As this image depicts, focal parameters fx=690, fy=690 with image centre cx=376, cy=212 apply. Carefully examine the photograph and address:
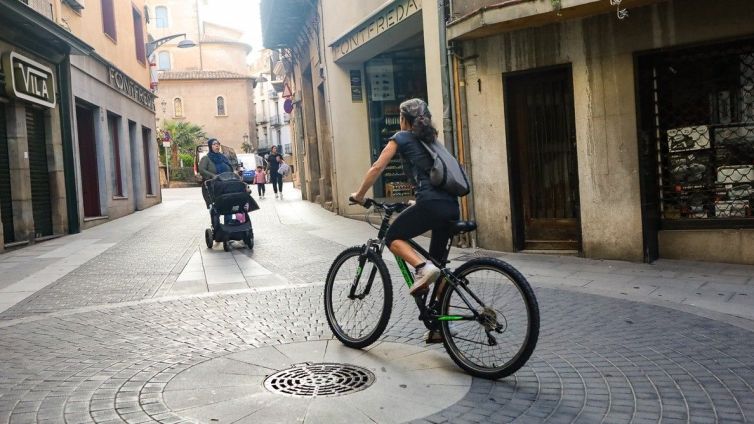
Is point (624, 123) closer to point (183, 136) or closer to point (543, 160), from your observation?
point (543, 160)

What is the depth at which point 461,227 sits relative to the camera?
4.59 m

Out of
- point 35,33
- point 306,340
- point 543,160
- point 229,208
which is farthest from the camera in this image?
point 35,33

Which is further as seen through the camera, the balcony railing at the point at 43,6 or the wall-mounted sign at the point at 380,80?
the wall-mounted sign at the point at 380,80

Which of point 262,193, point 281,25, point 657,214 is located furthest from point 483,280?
point 262,193

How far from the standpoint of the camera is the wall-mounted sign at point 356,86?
54.7 feet

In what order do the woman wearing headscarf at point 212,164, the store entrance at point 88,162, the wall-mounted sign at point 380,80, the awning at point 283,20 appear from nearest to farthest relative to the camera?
the woman wearing headscarf at point 212,164, the wall-mounted sign at point 380,80, the store entrance at point 88,162, the awning at point 283,20

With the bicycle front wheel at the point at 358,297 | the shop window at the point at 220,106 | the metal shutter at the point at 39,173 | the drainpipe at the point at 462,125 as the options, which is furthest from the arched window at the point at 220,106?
the bicycle front wheel at the point at 358,297

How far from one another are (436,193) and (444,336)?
963 millimetres

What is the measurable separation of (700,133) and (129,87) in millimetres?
18582

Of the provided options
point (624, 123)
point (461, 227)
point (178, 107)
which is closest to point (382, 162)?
point (461, 227)

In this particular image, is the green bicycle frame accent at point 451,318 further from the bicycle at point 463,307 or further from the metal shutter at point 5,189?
the metal shutter at point 5,189

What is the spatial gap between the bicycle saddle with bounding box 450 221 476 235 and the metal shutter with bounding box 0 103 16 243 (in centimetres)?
1114

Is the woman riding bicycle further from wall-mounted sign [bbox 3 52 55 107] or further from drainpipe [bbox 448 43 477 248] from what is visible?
wall-mounted sign [bbox 3 52 55 107]

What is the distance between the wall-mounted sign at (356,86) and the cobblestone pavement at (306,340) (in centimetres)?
823
